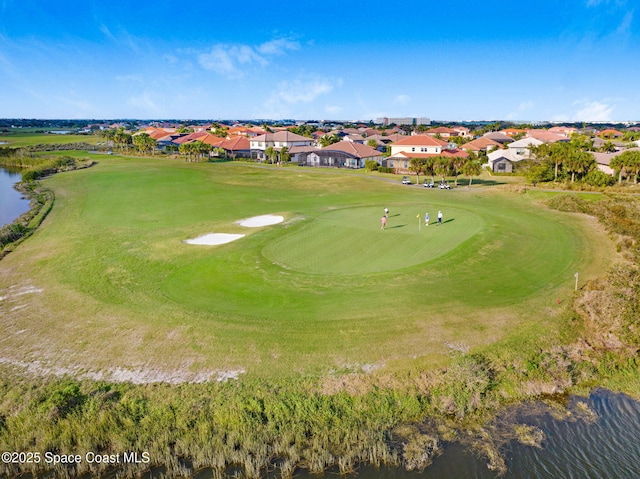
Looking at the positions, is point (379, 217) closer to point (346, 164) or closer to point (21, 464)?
point (21, 464)

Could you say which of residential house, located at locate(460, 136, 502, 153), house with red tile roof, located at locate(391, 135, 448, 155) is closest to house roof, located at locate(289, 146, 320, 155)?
house with red tile roof, located at locate(391, 135, 448, 155)

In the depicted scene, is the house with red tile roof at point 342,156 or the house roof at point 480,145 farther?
the house roof at point 480,145

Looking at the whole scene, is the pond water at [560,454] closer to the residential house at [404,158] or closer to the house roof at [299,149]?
the residential house at [404,158]

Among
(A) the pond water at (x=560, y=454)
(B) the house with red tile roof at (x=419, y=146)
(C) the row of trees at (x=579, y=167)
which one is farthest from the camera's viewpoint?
(B) the house with red tile roof at (x=419, y=146)

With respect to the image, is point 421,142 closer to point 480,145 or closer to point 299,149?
point 480,145

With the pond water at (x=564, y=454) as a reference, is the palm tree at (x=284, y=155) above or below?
above

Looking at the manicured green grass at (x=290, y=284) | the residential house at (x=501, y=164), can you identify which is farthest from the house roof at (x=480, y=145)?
the manicured green grass at (x=290, y=284)

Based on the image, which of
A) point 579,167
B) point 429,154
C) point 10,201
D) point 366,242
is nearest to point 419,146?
point 429,154

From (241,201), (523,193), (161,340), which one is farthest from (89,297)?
(523,193)
